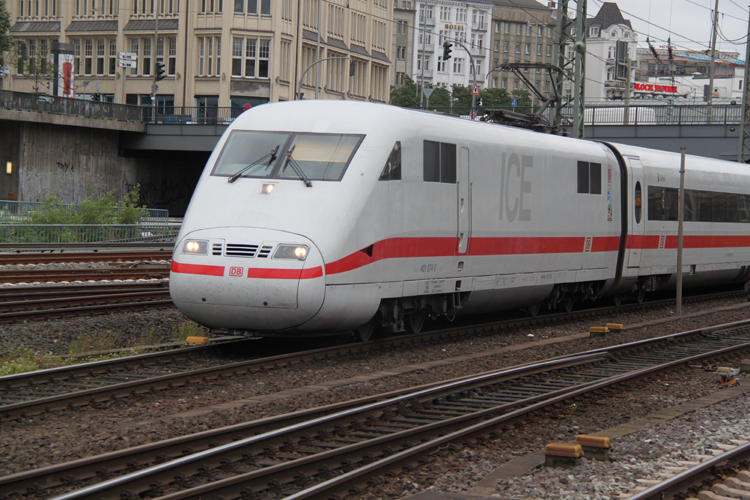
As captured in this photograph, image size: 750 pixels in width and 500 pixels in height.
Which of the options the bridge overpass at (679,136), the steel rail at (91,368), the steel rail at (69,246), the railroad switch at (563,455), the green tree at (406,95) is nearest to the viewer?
the railroad switch at (563,455)

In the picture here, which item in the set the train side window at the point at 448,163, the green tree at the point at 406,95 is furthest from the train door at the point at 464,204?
the green tree at the point at 406,95

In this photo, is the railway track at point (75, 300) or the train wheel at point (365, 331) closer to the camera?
the train wheel at point (365, 331)

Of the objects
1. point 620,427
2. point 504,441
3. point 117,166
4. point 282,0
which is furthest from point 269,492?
point 282,0

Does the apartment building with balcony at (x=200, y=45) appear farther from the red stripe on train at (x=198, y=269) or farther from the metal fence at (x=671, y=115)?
the red stripe on train at (x=198, y=269)

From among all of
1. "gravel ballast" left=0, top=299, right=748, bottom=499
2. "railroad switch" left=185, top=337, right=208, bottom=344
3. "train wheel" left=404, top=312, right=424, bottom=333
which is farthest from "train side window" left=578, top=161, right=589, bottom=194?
"railroad switch" left=185, top=337, right=208, bottom=344

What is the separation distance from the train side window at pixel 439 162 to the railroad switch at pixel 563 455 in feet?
20.1

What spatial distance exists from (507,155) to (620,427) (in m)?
6.77

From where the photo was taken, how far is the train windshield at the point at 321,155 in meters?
11.6

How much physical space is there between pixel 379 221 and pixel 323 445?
4.74m

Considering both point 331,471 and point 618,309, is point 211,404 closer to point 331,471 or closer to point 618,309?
point 331,471

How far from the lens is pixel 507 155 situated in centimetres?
1465

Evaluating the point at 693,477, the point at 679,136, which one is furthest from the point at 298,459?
the point at 679,136

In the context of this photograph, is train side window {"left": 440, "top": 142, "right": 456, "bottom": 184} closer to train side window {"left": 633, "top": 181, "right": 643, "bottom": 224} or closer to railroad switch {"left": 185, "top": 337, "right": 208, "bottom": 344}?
railroad switch {"left": 185, "top": 337, "right": 208, "bottom": 344}

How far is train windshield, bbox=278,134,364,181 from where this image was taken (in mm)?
11602
